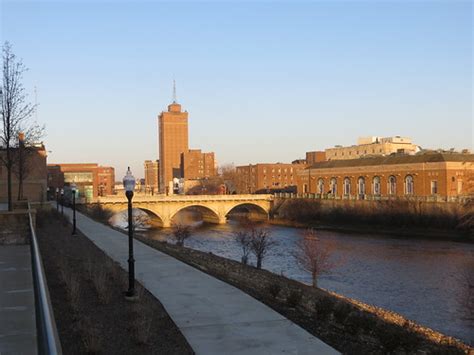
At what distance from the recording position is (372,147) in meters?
133

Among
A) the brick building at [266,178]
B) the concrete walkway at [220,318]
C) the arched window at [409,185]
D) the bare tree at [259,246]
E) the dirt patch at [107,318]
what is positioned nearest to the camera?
the dirt patch at [107,318]

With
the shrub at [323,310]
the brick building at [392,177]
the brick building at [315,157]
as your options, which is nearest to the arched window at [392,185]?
the brick building at [392,177]

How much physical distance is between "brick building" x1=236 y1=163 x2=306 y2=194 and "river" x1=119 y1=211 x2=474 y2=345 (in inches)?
3757

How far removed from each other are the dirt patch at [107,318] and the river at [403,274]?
10.8 metres

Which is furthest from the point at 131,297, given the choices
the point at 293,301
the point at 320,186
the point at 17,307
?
the point at 320,186

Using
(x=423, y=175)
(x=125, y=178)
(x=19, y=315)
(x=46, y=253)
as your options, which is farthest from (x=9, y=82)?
(x=423, y=175)

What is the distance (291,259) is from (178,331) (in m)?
28.6

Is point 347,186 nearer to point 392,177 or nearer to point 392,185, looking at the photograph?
point 392,185

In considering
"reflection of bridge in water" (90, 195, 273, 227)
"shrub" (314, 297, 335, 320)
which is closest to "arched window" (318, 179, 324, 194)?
"reflection of bridge in water" (90, 195, 273, 227)

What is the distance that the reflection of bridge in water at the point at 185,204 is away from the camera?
78562 millimetres

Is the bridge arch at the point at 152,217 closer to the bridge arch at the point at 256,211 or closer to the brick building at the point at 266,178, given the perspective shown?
the bridge arch at the point at 256,211

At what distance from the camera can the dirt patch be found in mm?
8570

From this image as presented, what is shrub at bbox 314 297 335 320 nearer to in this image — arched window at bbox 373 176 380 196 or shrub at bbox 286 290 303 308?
shrub at bbox 286 290 303 308

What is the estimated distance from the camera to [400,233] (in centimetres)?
5994
